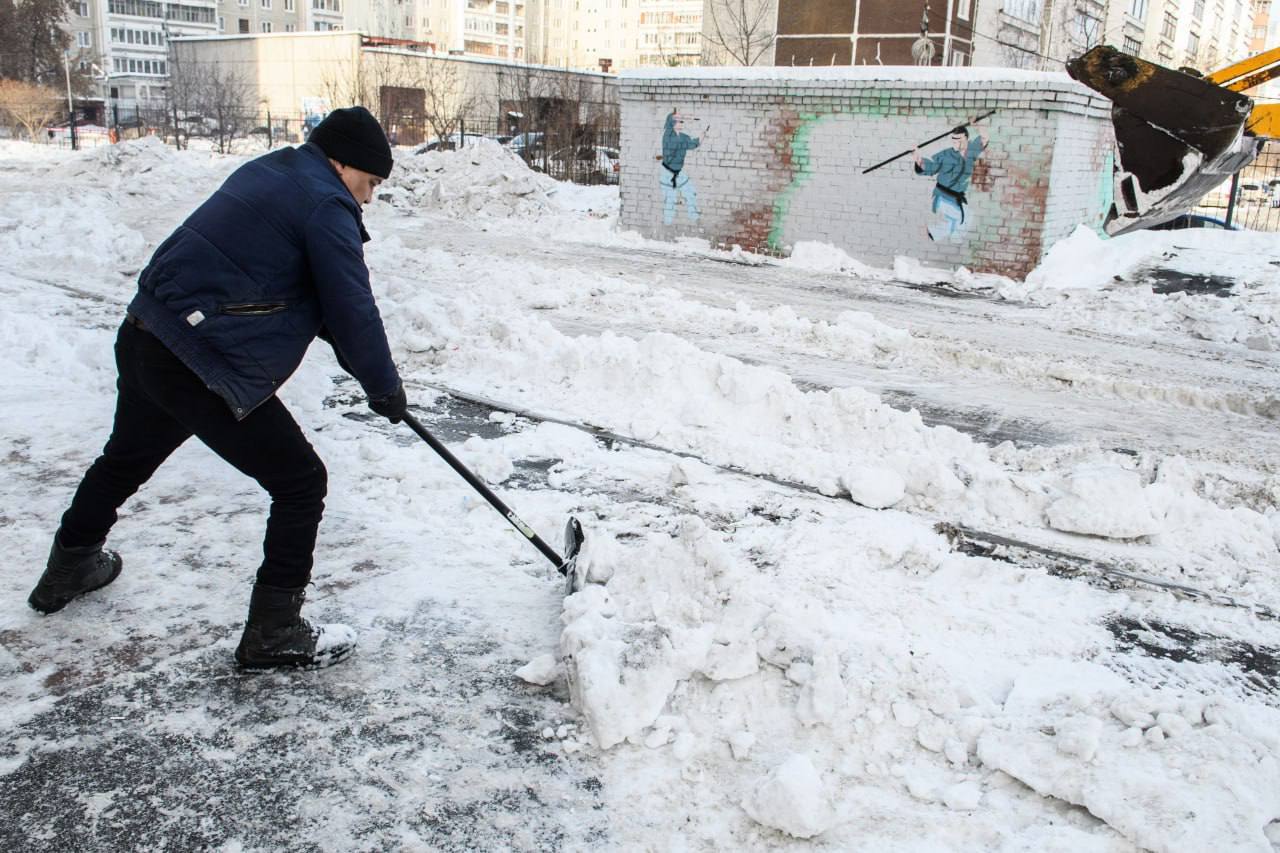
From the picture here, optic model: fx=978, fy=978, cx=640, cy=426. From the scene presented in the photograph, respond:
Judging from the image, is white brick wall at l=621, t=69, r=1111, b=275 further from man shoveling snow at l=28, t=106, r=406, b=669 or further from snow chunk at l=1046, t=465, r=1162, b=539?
man shoveling snow at l=28, t=106, r=406, b=669

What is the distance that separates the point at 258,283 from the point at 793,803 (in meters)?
2.08

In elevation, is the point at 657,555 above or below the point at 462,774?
above

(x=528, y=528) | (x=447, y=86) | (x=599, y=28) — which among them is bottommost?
(x=528, y=528)

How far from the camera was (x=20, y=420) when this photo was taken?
17.4 feet

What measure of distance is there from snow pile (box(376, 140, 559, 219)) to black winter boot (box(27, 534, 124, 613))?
43.4 feet

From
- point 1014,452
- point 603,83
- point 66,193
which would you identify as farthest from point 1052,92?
point 603,83

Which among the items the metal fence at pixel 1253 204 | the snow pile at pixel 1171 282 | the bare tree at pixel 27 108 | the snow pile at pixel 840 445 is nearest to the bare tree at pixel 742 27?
the metal fence at pixel 1253 204

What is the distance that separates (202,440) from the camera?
9.80 feet

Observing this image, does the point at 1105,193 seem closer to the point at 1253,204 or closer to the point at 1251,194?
the point at 1253,204

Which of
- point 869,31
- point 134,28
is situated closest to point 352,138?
point 869,31

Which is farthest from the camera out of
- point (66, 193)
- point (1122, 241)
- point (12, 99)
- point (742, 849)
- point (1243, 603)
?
point (12, 99)

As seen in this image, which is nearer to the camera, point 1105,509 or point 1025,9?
point 1105,509

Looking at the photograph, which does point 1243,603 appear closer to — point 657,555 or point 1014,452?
point 1014,452

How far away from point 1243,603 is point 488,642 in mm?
2965
